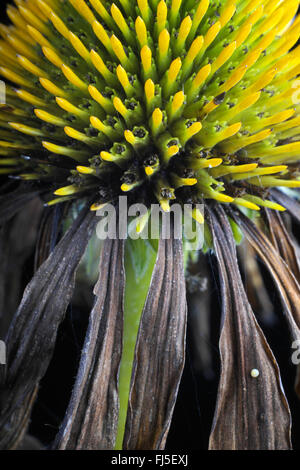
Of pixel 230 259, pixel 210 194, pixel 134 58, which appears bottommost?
pixel 230 259

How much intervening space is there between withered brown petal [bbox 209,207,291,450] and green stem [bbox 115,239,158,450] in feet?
0.62

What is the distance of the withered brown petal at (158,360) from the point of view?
81cm

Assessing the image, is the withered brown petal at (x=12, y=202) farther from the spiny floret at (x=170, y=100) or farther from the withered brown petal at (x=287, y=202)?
the withered brown petal at (x=287, y=202)

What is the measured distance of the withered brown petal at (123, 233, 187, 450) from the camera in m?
0.81

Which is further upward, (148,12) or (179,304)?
(148,12)

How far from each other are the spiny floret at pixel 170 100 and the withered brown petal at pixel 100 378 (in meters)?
0.19

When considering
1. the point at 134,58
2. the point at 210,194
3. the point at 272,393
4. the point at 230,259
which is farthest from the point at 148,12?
the point at 272,393

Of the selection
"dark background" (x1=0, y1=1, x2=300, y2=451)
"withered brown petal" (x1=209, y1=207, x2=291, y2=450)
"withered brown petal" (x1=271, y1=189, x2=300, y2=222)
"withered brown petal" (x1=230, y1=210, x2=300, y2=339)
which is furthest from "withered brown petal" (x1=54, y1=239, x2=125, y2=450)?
"dark background" (x1=0, y1=1, x2=300, y2=451)

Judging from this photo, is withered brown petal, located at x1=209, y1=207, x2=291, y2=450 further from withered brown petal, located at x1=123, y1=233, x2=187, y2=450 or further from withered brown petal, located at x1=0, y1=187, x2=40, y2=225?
withered brown petal, located at x1=0, y1=187, x2=40, y2=225

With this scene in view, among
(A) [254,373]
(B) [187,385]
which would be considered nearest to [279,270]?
(A) [254,373]

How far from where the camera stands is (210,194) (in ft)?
3.25

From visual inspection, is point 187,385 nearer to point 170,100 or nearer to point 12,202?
point 12,202
